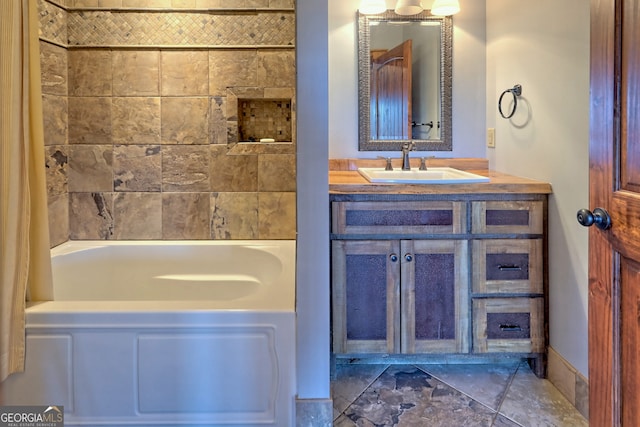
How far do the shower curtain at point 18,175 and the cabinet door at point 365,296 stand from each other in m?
1.21

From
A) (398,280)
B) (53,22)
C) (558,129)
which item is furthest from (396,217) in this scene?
(53,22)

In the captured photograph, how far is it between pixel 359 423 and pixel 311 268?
659mm

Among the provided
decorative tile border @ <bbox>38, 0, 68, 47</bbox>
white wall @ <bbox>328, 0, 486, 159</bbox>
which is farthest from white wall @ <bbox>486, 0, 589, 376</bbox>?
decorative tile border @ <bbox>38, 0, 68, 47</bbox>

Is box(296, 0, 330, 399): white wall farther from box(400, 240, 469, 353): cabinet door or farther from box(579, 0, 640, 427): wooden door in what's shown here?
box(579, 0, 640, 427): wooden door

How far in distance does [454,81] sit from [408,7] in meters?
0.49

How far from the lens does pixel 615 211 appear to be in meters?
1.14

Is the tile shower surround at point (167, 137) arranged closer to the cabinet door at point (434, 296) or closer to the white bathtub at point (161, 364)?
the cabinet door at point (434, 296)

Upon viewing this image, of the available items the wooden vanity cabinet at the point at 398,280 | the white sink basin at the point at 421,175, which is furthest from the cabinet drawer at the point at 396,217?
the white sink basin at the point at 421,175

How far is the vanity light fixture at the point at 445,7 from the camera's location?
9.02ft

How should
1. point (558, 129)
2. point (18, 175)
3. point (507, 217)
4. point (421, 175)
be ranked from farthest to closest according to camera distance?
point (421, 175), point (507, 217), point (558, 129), point (18, 175)

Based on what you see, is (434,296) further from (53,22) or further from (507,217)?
(53,22)

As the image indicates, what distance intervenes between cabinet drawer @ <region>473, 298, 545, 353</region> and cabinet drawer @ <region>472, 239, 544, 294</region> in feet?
0.19

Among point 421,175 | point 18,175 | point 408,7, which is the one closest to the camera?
point 18,175

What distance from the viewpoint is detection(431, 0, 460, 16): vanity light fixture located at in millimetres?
2748
